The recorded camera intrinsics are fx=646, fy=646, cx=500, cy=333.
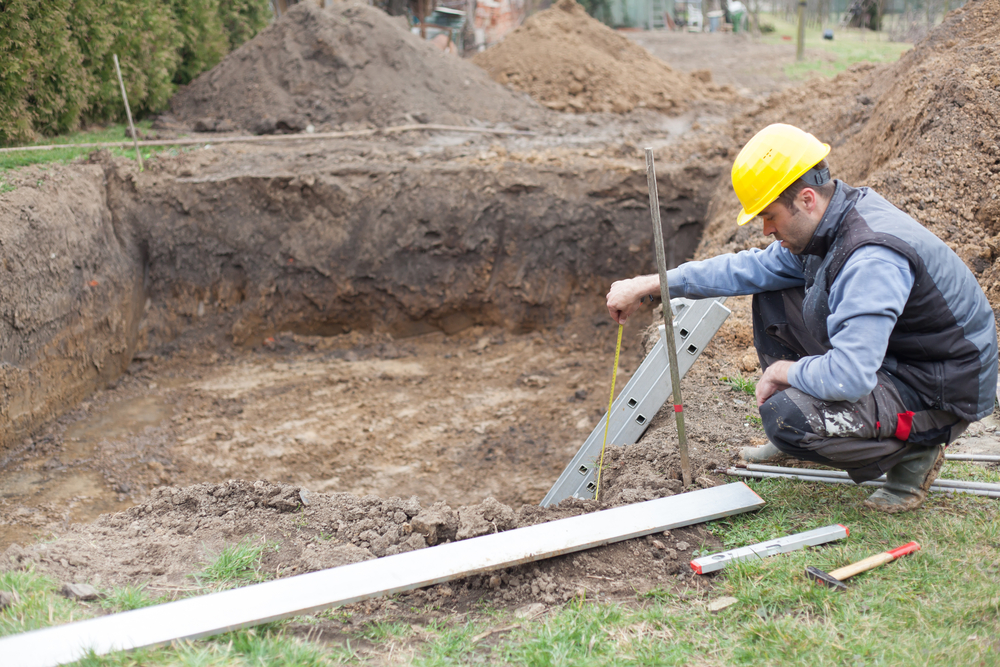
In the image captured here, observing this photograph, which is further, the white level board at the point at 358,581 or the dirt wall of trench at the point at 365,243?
the dirt wall of trench at the point at 365,243

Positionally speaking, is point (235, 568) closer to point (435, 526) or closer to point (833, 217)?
point (435, 526)

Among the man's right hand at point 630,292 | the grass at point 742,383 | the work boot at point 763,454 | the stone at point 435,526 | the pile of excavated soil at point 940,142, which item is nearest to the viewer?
the stone at point 435,526

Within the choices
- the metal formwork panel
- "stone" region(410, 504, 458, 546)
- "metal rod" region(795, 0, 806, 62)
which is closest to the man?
the metal formwork panel

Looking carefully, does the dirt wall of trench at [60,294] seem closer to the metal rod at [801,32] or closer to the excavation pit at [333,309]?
the excavation pit at [333,309]

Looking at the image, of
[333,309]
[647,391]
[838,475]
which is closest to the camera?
[838,475]

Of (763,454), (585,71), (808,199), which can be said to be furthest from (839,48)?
(808,199)

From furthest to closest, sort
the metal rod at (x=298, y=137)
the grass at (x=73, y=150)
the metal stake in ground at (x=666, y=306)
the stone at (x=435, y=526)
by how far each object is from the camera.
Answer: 1. the metal rod at (x=298, y=137)
2. the grass at (x=73, y=150)
3. the stone at (x=435, y=526)
4. the metal stake in ground at (x=666, y=306)

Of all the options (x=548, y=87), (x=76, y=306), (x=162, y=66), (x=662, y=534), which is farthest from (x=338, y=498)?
(x=548, y=87)

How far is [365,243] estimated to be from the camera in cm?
681

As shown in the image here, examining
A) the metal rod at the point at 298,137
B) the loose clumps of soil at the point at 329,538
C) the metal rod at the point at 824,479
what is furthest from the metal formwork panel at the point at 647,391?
the metal rod at the point at 298,137

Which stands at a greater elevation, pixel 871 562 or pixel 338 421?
pixel 871 562

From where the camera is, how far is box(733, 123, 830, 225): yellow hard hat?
2.25 meters

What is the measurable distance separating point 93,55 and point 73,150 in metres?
1.74

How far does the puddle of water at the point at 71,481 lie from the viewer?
14.2 ft
